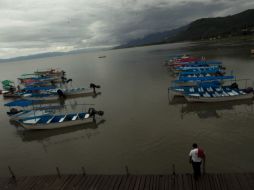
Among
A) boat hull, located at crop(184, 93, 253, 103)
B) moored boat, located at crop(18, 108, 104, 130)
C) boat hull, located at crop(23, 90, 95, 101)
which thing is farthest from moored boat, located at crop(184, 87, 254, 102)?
boat hull, located at crop(23, 90, 95, 101)

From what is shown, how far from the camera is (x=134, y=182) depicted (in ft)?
40.9

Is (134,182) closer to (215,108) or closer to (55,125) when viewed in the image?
(55,125)

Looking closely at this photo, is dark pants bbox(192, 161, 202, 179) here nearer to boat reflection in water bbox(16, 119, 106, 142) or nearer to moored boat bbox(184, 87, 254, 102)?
boat reflection in water bbox(16, 119, 106, 142)

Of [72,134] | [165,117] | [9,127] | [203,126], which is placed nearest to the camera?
[203,126]

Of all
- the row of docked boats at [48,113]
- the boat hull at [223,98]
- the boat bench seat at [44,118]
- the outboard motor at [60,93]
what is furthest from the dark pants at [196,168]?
the outboard motor at [60,93]

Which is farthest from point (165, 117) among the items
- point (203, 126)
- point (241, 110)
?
point (241, 110)

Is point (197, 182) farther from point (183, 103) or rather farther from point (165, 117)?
point (183, 103)

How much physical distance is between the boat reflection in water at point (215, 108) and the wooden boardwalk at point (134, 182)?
494 inches

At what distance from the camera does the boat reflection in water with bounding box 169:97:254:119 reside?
24250mm

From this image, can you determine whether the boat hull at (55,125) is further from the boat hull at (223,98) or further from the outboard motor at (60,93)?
the outboard motor at (60,93)

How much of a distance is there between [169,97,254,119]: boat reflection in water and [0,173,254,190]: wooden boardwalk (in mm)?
12537

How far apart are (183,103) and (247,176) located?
17.7m

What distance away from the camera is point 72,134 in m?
23.2

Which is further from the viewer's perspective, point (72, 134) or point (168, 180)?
point (72, 134)
